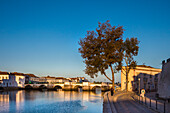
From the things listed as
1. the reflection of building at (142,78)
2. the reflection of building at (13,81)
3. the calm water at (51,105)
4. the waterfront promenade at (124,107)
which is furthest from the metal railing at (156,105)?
the reflection of building at (13,81)

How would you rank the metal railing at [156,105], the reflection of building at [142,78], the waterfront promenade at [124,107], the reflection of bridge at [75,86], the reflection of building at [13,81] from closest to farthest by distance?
the metal railing at [156,105], the waterfront promenade at [124,107], the reflection of building at [142,78], the reflection of bridge at [75,86], the reflection of building at [13,81]

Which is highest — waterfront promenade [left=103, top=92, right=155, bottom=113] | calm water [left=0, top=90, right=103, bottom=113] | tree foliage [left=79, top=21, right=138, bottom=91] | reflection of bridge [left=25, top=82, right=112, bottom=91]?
tree foliage [left=79, top=21, right=138, bottom=91]

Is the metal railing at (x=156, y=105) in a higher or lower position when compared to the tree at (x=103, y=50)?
lower

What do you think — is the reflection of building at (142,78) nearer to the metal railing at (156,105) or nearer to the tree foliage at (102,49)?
the tree foliage at (102,49)

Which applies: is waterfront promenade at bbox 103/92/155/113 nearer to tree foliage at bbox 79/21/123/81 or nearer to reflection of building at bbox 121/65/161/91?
tree foliage at bbox 79/21/123/81

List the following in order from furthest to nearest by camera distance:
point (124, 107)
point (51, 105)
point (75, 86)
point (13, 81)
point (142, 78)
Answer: point (13, 81), point (75, 86), point (142, 78), point (51, 105), point (124, 107)

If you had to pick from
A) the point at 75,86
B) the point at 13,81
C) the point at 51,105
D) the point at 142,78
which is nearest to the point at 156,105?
the point at 51,105

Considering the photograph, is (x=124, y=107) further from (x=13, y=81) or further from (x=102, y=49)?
(x=13, y=81)

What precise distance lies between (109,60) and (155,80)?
3094 centimetres

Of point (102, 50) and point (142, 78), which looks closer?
point (102, 50)

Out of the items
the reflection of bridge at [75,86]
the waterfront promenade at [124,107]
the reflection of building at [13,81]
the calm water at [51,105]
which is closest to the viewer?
the waterfront promenade at [124,107]

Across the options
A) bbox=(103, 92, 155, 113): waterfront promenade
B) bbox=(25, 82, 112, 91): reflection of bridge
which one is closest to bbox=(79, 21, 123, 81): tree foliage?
bbox=(103, 92, 155, 113): waterfront promenade

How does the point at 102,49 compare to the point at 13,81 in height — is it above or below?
above

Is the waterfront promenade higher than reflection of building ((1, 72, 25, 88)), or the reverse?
the waterfront promenade
